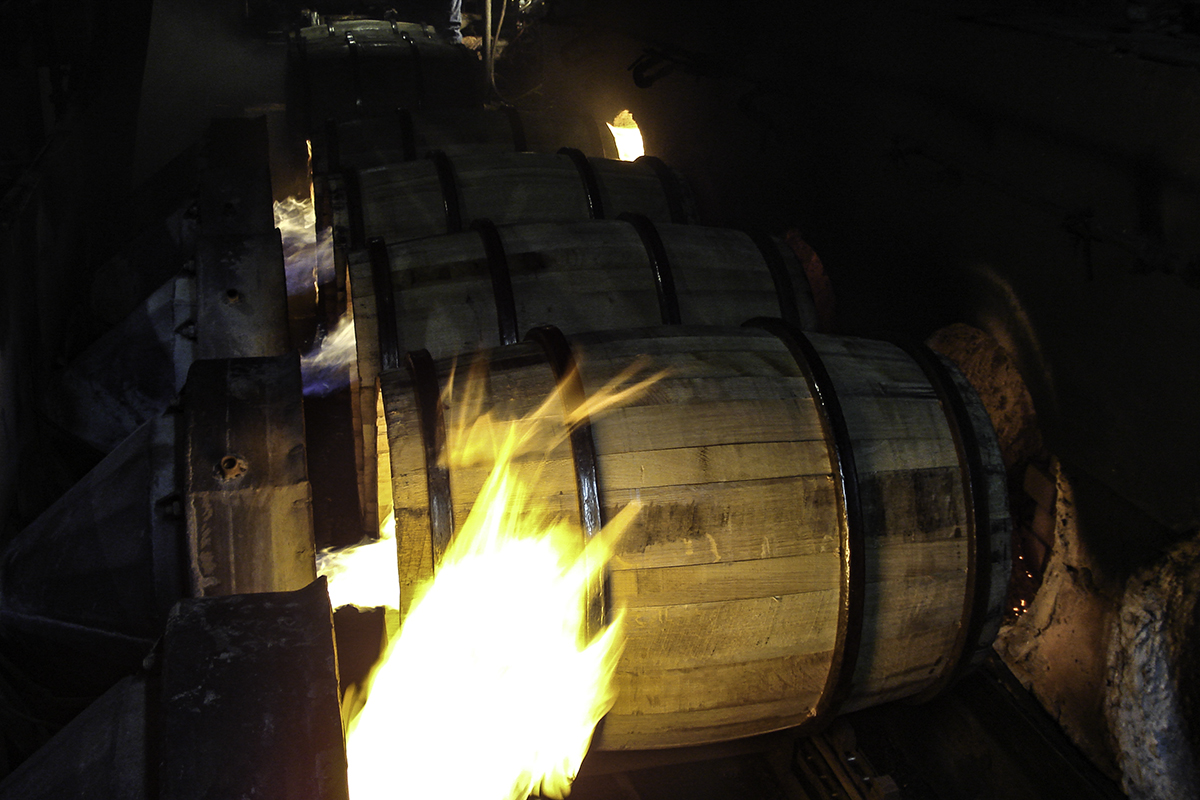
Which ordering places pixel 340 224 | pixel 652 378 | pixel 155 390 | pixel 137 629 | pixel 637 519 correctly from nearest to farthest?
pixel 637 519, pixel 652 378, pixel 137 629, pixel 340 224, pixel 155 390

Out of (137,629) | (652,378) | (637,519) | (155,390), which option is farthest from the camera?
(155,390)

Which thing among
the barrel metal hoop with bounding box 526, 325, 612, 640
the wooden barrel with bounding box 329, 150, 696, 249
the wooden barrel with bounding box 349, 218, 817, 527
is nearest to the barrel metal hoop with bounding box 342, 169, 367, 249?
the wooden barrel with bounding box 329, 150, 696, 249

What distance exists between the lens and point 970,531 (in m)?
2.12

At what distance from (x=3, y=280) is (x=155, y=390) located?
73 cm

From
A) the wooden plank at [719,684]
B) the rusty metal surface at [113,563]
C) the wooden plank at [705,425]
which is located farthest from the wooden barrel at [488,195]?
the wooden plank at [719,684]

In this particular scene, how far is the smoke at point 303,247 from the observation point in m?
3.36

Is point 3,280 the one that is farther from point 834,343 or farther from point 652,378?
point 834,343

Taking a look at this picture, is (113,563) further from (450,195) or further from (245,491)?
(450,195)

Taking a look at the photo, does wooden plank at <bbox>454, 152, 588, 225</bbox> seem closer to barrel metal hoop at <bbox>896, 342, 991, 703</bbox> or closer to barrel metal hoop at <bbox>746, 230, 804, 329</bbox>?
barrel metal hoop at <bbox>746, 230, 804, 329</bbox>

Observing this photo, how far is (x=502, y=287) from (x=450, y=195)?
0.89 metres

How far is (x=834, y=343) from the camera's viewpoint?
7.74 feet

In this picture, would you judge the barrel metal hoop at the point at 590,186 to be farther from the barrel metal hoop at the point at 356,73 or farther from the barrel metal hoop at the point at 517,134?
the barrel metal hoop at the point at 356,73

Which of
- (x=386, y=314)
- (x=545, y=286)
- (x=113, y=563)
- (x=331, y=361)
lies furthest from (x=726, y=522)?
(x=331, y=361)

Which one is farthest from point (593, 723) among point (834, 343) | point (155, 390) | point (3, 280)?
point (3, 280)
